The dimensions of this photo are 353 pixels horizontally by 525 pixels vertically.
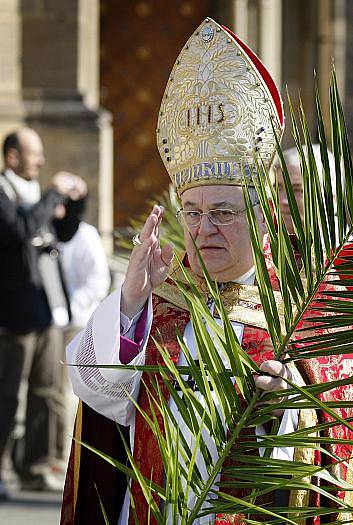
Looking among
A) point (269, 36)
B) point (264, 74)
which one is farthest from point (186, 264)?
point (269, 36)

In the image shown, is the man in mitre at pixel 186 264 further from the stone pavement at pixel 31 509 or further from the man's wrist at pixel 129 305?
the stone pavement at pixel 31 509

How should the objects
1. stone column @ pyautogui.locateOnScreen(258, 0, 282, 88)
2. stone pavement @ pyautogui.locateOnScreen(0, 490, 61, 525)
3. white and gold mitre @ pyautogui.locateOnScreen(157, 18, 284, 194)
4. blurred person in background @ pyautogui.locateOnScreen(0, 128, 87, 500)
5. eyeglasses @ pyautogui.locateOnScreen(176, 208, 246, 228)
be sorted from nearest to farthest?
eyeglasses @ pyautogui.locateOnScreen(176, 208, 246, 228)
white and gold mitre @ pyautogui.locateOnScreen(157, 18, 284, 194)
stone pavement @ pyautogui.locateOnScreen(0, 490, 61, 525)
blurred person in background @ pyautogui.locateOnScreen(0, 128, 87, 500)
stone column @ pyautogui.locateOnScreen(258, 0, 282, 88)

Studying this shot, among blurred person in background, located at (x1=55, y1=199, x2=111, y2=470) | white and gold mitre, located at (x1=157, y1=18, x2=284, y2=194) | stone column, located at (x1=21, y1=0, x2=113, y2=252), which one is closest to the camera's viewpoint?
white and gold mitre, located at (x1=157, y1=18, x2=284, y2=194)

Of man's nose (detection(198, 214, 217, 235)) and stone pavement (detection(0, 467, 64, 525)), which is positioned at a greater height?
man's nose (detection(198, 214, 217, 235))

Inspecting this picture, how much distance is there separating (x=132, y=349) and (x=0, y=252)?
204 inches

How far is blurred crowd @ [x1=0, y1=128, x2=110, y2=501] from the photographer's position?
9.43m

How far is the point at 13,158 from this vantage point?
9469 millimetres

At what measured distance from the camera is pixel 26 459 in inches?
388

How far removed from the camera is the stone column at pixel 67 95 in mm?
11789

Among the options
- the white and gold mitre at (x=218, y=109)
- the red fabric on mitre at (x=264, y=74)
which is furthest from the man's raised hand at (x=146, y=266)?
the red fabric on mitre at (x=264, y=74)

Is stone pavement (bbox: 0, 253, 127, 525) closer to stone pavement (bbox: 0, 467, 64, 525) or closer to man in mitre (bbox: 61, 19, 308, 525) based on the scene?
stone pavement (bbox: 0, 467, 64, 525)

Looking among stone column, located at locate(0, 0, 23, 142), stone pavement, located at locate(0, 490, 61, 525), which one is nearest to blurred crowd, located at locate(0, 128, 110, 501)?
stone pavement, located at locate(0, 490, 61, 525)

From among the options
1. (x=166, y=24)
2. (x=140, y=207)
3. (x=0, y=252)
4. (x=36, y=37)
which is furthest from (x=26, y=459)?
(x=166, y=24)

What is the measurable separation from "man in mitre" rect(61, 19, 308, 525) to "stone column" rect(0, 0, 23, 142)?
731 centimetres
